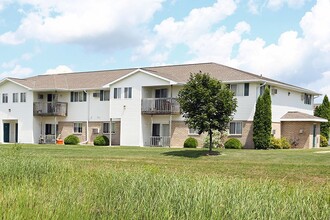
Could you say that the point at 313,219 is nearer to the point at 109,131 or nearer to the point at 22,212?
the point at 22,212

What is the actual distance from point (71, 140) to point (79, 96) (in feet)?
16.0

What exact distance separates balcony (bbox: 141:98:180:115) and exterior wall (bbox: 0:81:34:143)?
13789 millimetres

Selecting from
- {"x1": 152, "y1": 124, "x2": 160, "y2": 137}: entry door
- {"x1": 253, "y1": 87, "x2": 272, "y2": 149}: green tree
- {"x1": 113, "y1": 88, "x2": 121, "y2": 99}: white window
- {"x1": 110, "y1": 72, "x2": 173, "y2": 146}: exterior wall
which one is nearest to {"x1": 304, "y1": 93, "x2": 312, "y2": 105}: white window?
{"x1": 253, "y1": 87, "x2": 272, "y2": 149}: green tree

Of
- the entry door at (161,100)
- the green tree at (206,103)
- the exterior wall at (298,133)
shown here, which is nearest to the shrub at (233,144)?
the exterior wall at (298,133)

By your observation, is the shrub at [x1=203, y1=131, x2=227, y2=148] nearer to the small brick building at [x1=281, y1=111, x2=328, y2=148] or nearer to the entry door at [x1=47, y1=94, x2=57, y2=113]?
the small brick building at [x1=281, y1=111, x2=328, y2=148]

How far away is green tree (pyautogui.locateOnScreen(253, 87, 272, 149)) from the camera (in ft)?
107

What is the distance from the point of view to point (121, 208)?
6820mm

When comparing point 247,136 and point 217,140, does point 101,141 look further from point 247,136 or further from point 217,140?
point 247,136

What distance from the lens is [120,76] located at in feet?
144

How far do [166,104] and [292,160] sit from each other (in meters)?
15.9

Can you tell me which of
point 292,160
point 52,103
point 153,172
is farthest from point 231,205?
point 52,103

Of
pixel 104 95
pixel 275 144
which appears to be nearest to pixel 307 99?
pixel 275 144

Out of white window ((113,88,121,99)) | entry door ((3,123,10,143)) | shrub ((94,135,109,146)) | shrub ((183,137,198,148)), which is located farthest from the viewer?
entry door ((3,123,10,143))

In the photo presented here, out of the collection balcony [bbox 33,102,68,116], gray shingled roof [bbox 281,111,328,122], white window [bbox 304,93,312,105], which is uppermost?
white window [bbox 304,93,312,105]
